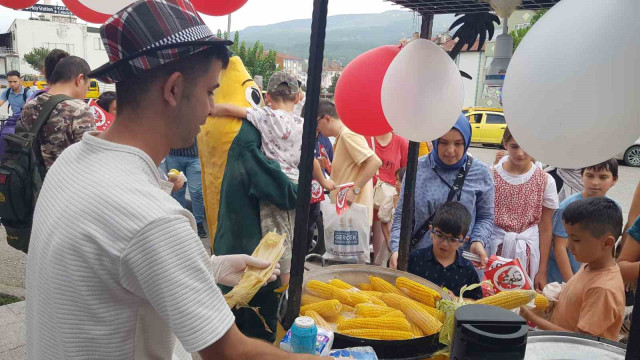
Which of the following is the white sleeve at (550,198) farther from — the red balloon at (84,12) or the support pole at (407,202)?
the red balloon at (84,12)

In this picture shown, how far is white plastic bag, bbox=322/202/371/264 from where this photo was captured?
419 cm

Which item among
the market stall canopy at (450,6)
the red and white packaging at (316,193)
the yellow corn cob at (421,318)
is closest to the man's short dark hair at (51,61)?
the red and white packaging at (316,193)

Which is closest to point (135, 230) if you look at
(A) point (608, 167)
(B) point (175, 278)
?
(B) point (175, 278)

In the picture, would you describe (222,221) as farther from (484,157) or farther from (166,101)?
(484,157)

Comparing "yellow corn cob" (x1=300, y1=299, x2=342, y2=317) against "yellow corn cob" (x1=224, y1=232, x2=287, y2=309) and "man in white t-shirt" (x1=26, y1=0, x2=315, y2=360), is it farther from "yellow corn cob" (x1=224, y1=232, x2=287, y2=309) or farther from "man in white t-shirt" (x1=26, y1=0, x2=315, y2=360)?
"man in white t-shirt" (x1=26, y1=0, x2=315, y2=360)

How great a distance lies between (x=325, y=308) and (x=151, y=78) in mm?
1101

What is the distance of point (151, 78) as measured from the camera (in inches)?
42.3

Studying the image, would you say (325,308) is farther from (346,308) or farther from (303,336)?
(303,336)

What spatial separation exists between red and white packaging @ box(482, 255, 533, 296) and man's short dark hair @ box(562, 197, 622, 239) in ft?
1.58

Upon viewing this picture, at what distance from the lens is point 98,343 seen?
983 mm

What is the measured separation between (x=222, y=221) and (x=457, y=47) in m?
1.95

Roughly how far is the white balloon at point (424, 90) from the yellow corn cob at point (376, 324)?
3.13ft

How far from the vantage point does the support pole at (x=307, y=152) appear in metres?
1.38

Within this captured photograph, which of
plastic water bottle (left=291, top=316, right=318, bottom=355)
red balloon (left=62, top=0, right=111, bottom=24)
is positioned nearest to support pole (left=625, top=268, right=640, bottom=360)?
plastic water bottle (left=291, top=316, right=318, bottom=355)
